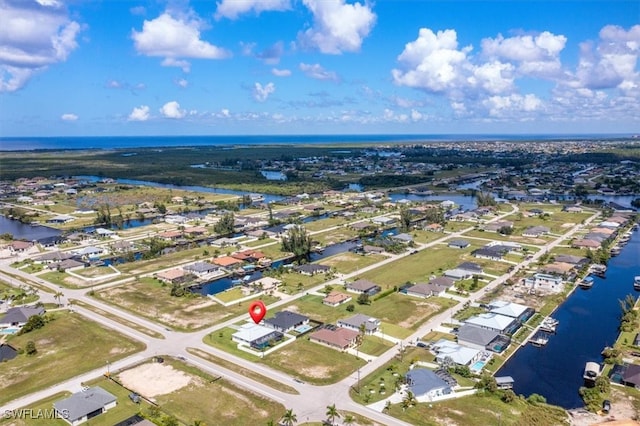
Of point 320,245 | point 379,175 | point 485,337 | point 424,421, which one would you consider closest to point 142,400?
point 424,421

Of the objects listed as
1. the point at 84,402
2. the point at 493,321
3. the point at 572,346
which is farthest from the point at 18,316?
the point at 572,346

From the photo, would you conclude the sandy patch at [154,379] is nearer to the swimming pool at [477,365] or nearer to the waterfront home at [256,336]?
the waterfront home at [256,336]

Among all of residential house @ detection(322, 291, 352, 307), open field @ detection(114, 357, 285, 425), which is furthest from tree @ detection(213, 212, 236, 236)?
open field @ detection(114, 357, 285, 425)

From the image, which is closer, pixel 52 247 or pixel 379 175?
pixel 52 247

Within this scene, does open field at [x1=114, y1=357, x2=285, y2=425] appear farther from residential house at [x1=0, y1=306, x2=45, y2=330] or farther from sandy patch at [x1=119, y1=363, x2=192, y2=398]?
residential house at [x1=0, y1=306, x2=45, y2=330]

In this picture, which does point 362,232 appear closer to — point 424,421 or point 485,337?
point 485,337
